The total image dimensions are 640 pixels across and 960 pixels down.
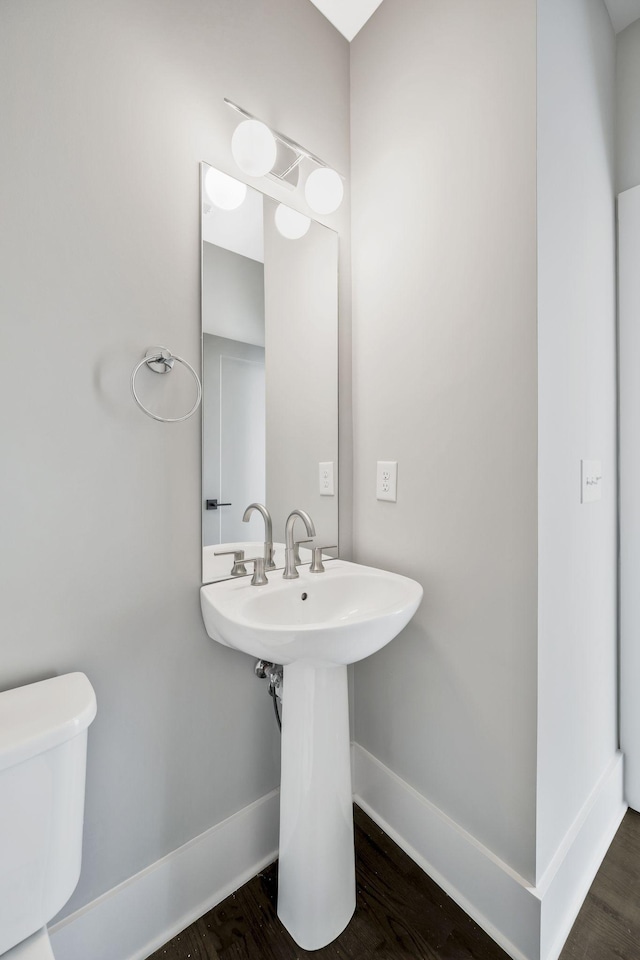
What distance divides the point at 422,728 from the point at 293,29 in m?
2.25

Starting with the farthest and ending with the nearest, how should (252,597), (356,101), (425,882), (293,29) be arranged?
(356,101) → (293,29) → (425,882) → (252,597)

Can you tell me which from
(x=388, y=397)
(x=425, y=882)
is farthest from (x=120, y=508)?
(x=425, y=882)

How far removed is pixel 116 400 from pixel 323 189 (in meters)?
0.96

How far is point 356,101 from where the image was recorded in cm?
152

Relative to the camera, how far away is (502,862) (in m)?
1.07

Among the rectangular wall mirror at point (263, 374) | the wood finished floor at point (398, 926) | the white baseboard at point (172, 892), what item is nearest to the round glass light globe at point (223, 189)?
the rectangular wall mirror at point (263, 374)

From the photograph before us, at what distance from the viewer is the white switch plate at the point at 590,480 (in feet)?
3.96

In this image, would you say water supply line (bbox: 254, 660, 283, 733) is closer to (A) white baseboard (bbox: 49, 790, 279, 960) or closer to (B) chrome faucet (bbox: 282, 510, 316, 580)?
(B) chrome faucet (bbox: 282, 510, 316, 580)

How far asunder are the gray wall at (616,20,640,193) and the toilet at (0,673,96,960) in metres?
2.15

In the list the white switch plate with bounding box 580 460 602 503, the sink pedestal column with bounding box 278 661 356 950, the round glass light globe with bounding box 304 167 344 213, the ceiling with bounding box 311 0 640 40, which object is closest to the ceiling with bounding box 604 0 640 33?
the ceiling with bounding box 311 0 640 40

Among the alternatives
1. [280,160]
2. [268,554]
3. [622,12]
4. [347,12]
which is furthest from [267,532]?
[622,12]

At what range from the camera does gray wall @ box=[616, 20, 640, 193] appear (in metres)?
1.39

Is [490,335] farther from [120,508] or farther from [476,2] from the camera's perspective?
[120,508]

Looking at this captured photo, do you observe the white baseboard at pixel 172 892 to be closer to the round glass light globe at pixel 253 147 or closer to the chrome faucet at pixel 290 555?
the chrome faucet at pixel 290 555
